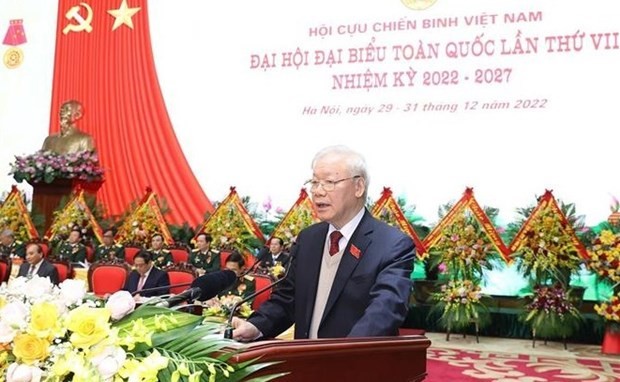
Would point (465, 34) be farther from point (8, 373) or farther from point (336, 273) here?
point (8, 373)

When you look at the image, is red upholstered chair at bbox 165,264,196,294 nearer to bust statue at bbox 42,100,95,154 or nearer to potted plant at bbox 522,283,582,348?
potted plant at bbox 522,283,582,348

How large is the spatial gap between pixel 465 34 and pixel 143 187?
438cm

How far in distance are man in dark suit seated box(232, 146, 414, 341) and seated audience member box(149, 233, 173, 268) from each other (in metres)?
5.71

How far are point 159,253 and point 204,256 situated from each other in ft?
1.77

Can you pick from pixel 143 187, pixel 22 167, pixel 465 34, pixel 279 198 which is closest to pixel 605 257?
pixel 465 34

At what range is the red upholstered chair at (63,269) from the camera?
6.30 meters

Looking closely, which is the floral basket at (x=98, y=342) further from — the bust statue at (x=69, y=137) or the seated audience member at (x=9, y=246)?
the bust statue at (x=69, y=137)

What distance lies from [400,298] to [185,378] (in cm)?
88

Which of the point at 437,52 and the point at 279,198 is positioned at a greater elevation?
the point at 437,52

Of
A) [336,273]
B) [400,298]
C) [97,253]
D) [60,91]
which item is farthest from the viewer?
[60,91]

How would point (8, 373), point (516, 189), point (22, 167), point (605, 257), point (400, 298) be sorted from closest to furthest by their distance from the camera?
point (8, 373) → point (400, 298) → point (605, 257) → point (516, 189) → point (22, 167)

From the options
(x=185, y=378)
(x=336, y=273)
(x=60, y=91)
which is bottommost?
(x=185, y=378)

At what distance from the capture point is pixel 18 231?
906cm

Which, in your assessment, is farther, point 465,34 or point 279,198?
point 279,198
